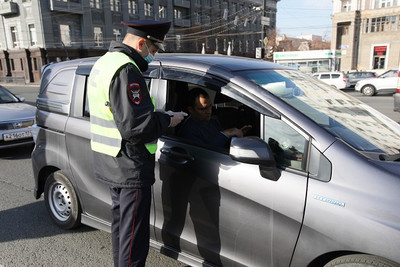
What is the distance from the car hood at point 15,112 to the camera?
673 centimetres

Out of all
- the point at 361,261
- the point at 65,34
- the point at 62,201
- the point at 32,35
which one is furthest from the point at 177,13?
the point at 361,261

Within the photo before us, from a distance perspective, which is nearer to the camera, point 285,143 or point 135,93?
point 135,93

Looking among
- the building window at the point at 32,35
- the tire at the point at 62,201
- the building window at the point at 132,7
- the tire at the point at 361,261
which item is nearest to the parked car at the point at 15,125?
the tire at the point at 62,201

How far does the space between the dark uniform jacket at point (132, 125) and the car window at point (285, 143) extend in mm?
701

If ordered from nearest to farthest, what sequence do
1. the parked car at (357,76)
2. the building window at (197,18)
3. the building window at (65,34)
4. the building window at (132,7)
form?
the parked car at (357,76), the building window at (65,34), the building window at (132,7), the building window at (197,18)

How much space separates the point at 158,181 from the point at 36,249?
173cm

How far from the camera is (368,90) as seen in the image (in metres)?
19.4

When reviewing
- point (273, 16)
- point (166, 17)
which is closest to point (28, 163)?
point (166, 17)

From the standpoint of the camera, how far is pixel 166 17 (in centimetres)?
5078

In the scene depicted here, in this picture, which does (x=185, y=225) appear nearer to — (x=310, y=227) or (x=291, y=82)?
(x=310, y=227)

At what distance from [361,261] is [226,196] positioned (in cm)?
87

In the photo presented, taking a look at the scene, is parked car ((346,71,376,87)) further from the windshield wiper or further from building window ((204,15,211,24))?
building window ((204,15,211,24))

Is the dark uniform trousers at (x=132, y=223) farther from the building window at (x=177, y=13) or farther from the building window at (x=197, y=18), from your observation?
the building window at (x=197, y=18)

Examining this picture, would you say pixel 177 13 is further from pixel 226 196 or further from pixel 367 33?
pixel 226 196
